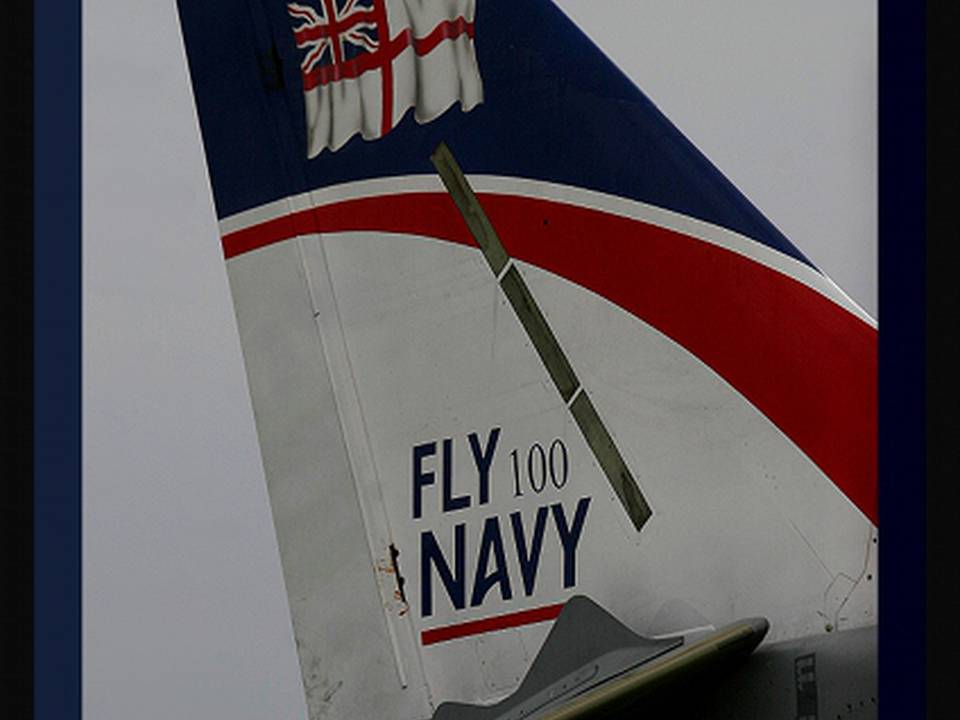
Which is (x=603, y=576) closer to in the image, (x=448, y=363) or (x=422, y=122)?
(x=448, y=363)

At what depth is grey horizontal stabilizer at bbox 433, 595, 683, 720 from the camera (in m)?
3.02

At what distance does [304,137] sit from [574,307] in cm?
101

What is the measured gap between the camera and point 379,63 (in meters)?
3.80

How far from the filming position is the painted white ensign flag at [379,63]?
12.0 ft

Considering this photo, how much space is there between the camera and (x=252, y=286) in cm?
409
